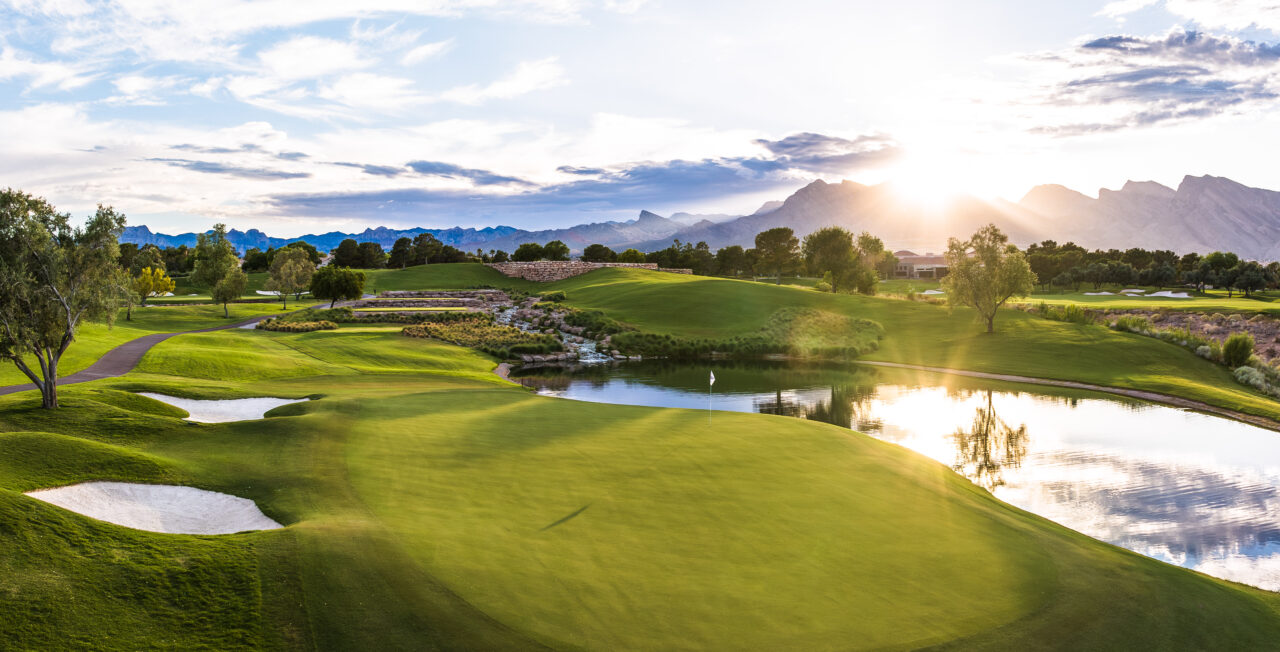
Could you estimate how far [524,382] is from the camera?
137 feet

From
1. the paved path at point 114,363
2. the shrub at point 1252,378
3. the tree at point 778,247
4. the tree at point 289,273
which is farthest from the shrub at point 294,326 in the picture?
the tree at point 778,247

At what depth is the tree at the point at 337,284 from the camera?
223ft

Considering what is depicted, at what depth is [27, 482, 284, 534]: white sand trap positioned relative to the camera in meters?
10.7

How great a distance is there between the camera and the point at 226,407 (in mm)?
21234

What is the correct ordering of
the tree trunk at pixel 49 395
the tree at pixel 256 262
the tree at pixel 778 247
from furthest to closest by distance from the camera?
the tree at pixel 778 247 → the tree at pixel 256 262 → the tree trunk at pixel 49 395

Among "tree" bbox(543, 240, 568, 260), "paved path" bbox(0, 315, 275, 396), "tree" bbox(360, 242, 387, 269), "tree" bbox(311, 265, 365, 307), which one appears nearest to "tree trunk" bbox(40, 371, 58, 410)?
"paved path" bbox(0, 315, 275, 396)

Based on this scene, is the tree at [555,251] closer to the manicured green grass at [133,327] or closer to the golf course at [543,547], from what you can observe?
the manicured green grass at [133,327]

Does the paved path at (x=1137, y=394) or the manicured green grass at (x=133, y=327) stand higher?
the manicured green grass at (x=133, y=327)

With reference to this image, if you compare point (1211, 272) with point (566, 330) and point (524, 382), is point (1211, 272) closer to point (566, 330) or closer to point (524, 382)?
point (566, 330)

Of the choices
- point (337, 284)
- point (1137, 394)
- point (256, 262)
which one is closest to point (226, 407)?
point (1137, 394)

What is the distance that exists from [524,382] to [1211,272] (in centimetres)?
9934

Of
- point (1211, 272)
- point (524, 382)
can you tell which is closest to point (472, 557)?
point (524, 382)

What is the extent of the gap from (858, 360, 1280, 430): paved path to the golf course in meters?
22.0

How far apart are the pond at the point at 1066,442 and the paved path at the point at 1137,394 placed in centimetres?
104
